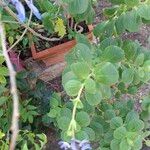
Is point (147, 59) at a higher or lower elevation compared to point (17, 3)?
lower

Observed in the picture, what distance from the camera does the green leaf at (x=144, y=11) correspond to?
84 centimetres

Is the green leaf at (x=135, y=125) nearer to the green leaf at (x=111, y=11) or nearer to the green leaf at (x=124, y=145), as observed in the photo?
the green leaf at (x=124, y=145)

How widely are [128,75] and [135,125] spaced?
11 cm

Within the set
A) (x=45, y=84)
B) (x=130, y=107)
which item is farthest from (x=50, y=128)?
(x=130, y=107)

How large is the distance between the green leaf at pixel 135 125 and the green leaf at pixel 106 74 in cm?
17

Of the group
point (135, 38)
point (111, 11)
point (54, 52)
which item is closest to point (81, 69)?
point (111, 11)

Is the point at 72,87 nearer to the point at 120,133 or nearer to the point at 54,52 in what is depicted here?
the point at 120,133

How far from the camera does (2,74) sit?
1.18 m

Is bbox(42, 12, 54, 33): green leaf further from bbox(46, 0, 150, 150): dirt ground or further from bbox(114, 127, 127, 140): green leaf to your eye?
bbox(46, 0, 150, 150): dirt ground

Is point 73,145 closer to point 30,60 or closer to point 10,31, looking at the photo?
point 10,31

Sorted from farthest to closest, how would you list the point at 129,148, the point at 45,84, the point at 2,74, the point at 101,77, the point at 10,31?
the point at 45,84 < the point at 10,31 < the point at 2,74 < the point at 129,148 < the point at 101,77

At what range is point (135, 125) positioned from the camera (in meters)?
0.91

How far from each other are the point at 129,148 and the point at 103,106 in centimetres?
13

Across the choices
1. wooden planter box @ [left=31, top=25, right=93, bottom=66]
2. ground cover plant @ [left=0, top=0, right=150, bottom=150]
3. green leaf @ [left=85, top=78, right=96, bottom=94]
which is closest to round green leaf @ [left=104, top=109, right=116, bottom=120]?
ground cover plant @ [left=0, top=0, right=150, bottom=150]
